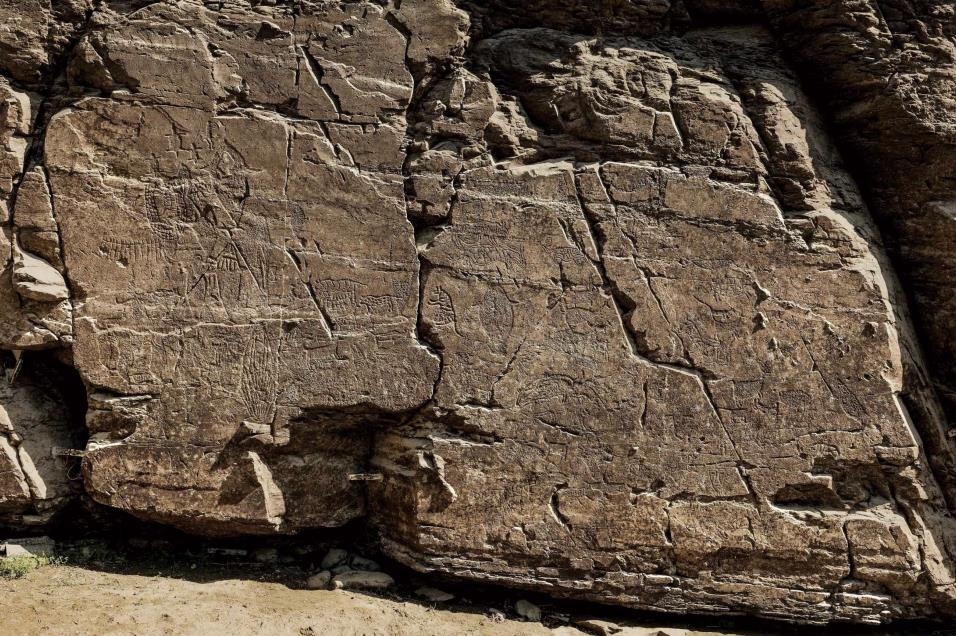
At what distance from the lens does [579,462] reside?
525 centimetres

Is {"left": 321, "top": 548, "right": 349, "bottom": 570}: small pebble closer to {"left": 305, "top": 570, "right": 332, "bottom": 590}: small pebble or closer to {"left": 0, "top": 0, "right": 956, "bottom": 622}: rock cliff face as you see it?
{"left": 305, "top": 570, "right": 332, "bottom": 590}: small pebble

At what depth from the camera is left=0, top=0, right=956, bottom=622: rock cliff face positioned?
5.08 metres

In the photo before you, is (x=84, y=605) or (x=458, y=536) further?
(x=458, y=536)

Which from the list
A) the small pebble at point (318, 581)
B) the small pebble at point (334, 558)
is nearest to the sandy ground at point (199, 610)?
the small pebble at point (318, 581)

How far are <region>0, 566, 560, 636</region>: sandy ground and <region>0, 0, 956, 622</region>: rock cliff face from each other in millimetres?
349

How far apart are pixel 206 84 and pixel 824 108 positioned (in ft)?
14.7

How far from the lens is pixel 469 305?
17.3 ft

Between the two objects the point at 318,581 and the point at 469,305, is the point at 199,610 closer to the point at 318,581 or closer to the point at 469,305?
the point at 318,581

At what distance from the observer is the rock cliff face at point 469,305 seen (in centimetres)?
508

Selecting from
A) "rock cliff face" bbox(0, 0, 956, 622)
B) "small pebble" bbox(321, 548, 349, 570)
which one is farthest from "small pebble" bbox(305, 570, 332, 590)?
"rock cliff face" bbox(0, 0, 956, 622)

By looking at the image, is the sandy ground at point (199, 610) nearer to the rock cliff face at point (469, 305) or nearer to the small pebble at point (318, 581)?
the small pebble at point (318, 581)

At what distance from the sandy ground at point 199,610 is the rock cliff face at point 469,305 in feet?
1.14

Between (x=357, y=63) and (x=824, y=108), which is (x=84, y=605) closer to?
(x=357, y=63)

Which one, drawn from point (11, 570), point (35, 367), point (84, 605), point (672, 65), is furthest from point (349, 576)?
point (672, 65)
